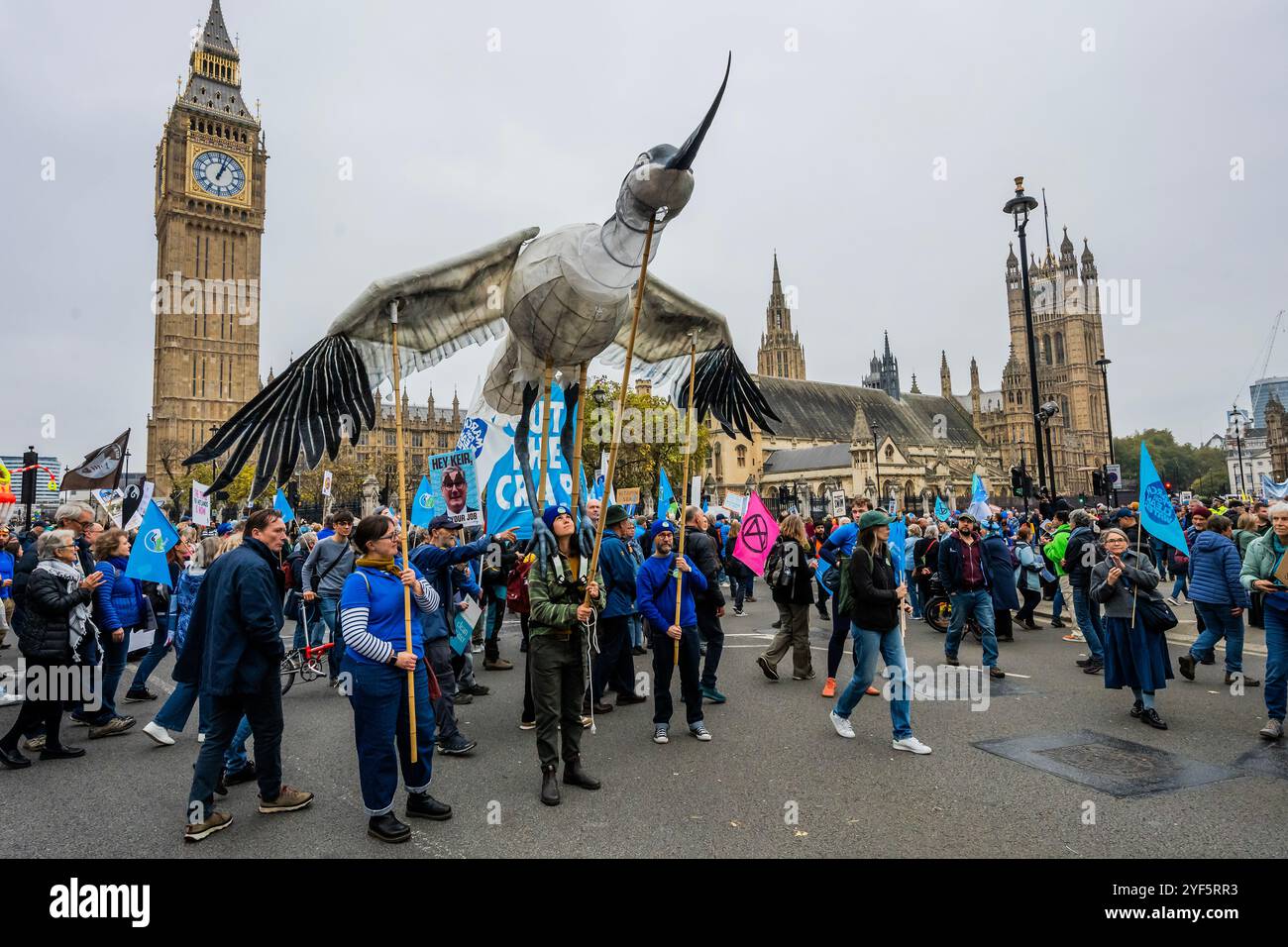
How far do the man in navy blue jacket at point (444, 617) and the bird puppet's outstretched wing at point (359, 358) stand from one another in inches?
50.1

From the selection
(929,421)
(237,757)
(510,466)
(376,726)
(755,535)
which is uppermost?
(929,421)

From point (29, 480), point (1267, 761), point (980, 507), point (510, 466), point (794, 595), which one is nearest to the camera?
point (1267, 761)

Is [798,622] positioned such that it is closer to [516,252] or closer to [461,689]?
[461,689]

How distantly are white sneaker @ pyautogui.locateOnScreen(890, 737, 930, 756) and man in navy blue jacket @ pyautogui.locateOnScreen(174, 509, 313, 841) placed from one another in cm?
433

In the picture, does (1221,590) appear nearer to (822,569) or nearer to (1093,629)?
(1093,629)

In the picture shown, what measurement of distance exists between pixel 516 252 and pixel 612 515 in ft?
7.64

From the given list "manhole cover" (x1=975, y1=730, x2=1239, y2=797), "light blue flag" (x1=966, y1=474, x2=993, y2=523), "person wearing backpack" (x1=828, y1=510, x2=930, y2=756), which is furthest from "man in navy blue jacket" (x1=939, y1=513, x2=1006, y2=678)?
"light blue flag" (x1=966, y1=474, x2=993, y2=523)

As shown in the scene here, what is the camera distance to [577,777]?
16.5 feet

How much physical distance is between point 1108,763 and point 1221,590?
332cm

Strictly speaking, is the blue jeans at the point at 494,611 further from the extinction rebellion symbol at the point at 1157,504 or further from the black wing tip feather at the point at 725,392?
the extinction rebellion symbol at the point at 1157,504

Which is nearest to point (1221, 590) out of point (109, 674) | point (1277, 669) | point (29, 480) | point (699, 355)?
point (1277, 669)

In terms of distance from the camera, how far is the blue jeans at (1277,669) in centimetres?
580

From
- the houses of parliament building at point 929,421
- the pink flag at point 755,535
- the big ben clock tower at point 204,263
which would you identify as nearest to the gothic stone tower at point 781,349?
the houses of parliament building at point 929,421

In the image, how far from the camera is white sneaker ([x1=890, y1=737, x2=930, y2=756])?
559 centimetres
